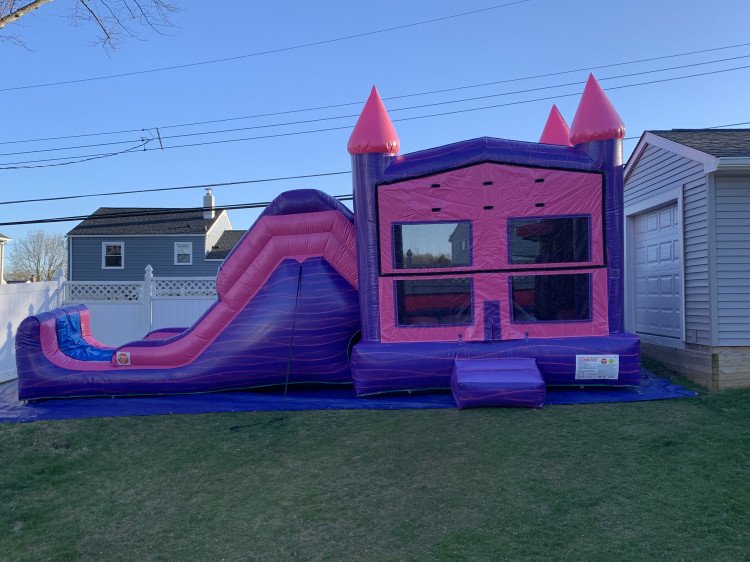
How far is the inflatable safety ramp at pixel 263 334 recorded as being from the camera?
304 inches

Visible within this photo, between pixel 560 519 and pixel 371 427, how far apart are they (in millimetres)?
2388

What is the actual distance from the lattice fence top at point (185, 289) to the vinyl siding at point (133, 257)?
989 cm

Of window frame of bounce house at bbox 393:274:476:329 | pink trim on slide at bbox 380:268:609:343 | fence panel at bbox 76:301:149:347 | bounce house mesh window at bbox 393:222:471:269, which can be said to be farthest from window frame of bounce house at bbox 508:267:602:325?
fence panel at bbox 76:301:149:347

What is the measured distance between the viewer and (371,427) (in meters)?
6.16

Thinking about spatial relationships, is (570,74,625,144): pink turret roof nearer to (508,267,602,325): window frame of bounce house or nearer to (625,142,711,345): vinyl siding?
(625,142,711,345): vinyl siding

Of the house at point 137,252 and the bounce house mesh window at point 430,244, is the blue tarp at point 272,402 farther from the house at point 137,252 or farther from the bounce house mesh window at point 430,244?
the house at point 137,252

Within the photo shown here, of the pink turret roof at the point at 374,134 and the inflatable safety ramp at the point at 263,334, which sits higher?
the pink turret roof at the point at 374,134

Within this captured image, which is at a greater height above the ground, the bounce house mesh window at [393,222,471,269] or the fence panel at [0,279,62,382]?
the bounce house mesh window at [393,222,471,269]

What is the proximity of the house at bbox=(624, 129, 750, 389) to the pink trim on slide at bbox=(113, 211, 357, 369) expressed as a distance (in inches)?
168

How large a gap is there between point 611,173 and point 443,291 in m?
2.46

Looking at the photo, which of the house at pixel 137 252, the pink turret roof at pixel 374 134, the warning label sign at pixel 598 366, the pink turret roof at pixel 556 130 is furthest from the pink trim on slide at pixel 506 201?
the house at pixel 137 252

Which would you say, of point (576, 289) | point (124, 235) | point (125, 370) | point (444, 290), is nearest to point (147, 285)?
point (125, 370)

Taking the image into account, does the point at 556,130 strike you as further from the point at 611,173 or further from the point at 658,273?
the point at 658,273

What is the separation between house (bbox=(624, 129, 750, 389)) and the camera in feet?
23.6
